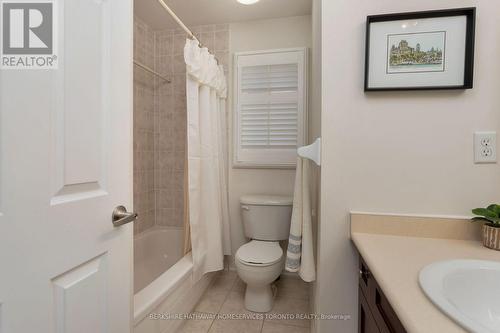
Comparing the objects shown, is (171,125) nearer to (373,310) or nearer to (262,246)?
(262,246)

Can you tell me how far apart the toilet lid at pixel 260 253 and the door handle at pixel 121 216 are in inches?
38.8

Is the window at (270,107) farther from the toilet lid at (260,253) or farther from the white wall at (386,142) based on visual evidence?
the white wall at (386,142)

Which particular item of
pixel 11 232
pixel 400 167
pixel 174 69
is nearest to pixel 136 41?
pixel 174 69

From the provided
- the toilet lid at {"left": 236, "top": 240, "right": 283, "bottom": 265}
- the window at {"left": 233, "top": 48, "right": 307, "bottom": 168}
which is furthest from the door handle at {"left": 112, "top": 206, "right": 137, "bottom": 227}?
the window at {"left": 233, "top": 48, "right": 307, "bottom": 168}

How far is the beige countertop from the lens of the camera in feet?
1.58

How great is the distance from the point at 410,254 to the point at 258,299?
1.27m

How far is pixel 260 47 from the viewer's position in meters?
2.19

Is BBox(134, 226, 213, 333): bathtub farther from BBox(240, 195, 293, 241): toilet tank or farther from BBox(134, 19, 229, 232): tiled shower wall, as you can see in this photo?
BBox(240, 195, 293, 241): toilet tank

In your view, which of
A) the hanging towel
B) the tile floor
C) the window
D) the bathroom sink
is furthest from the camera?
the window

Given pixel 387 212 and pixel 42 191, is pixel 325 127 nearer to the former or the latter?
pixel 387 212

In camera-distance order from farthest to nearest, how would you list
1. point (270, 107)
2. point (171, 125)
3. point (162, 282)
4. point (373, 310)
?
point (171, 125) < point (270, 107) < point (162, 282) < point (373, 310)

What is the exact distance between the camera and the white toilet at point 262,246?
5.46 feet

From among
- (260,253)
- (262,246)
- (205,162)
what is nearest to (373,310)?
(260,253)

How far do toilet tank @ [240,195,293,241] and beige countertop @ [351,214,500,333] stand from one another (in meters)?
1.03
